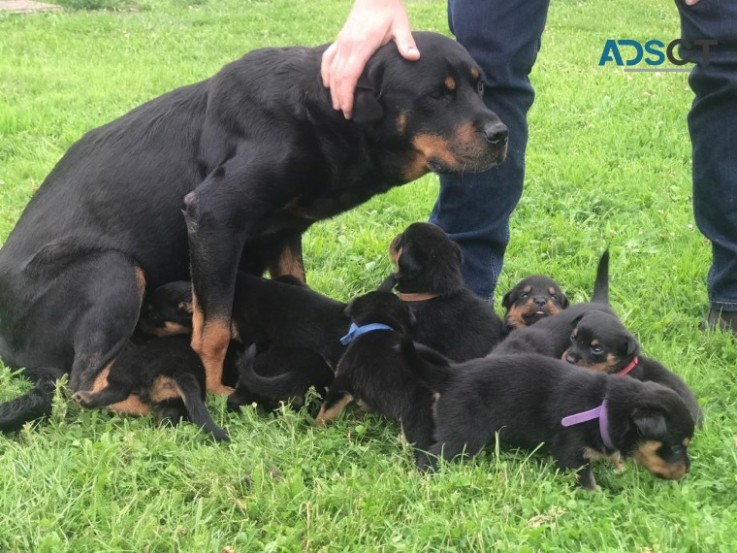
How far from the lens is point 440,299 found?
4.14 meters

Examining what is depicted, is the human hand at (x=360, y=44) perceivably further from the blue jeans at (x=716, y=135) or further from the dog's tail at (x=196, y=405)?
the blue jeans at (x=716, y=135)

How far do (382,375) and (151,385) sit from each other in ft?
3.41

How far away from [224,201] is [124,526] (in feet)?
5.06

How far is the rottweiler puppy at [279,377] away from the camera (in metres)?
3.62

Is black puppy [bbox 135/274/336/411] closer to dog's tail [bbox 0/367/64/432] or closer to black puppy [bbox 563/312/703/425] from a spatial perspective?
dog's tail [bbox 0/367/64/432]

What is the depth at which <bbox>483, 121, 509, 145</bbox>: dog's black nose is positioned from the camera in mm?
3693

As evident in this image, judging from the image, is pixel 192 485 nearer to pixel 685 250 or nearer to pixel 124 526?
pixel 124 526

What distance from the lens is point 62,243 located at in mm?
3918

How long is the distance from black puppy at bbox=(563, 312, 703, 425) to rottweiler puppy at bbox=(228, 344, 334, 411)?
117cm

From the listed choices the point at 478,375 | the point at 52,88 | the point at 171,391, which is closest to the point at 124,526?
the point at 171,391

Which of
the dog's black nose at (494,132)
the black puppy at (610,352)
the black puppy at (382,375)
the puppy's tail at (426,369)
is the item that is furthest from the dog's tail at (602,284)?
the puppy's tail at (426,369)

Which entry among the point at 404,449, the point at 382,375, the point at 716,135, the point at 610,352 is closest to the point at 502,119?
the point at 716,135

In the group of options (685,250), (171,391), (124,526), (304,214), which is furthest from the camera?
(685,250)

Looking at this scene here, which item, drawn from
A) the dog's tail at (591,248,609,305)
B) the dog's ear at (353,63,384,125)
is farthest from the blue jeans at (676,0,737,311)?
the dog's ear at (353,63,384,125)
